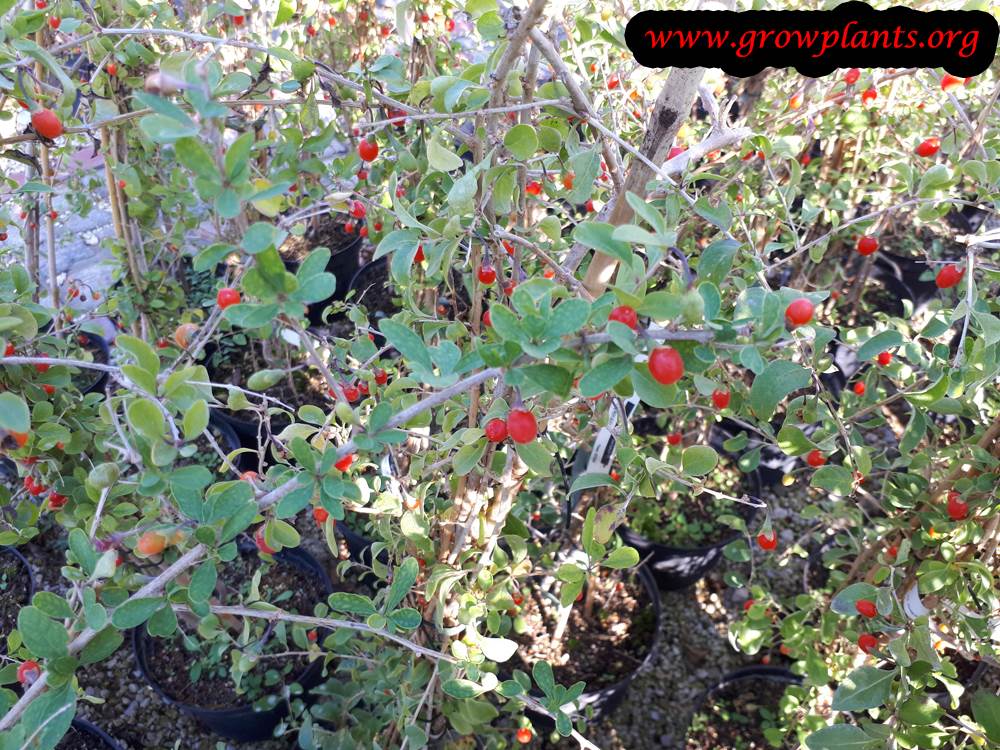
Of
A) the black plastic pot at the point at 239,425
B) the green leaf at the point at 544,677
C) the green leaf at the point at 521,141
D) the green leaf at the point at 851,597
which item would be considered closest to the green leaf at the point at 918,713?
the green leaf at the point at 851,597

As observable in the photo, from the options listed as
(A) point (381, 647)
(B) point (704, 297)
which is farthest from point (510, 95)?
(A) point (381, 647)

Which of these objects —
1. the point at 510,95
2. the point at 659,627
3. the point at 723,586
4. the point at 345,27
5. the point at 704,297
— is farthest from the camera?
the point at 345,27

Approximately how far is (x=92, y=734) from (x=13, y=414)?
50.8 inches

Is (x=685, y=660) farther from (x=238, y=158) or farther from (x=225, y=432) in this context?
(x=238, y=158)

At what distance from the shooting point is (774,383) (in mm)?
766

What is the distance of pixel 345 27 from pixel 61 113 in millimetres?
2258

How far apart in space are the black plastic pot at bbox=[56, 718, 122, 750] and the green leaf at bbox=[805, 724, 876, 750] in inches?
61.8

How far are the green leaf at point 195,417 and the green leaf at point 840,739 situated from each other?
106 cm

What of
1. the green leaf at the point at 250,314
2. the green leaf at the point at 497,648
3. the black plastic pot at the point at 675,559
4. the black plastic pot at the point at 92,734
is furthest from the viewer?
the black plastic pot at the point at 675,559

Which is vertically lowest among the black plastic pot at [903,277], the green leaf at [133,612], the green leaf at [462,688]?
the green leaf at [462,688]

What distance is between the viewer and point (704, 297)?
678mm

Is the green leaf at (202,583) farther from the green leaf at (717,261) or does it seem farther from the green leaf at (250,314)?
the green leaf at (717,261)

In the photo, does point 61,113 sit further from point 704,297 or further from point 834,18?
point 834,18

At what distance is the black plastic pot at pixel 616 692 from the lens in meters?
1.71
